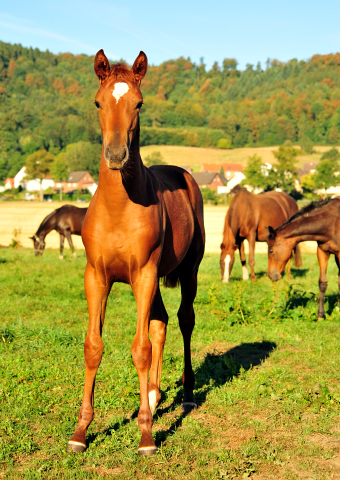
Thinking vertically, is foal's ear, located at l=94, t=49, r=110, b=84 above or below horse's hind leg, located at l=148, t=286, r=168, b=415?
above

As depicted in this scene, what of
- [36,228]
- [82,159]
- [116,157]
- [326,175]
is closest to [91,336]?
[116,157]

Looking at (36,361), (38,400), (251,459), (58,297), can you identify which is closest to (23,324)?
(36,361)

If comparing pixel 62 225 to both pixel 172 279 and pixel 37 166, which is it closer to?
pixel 172 279

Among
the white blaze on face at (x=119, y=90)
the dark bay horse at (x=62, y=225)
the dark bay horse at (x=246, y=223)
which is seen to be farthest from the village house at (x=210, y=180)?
the white blaze on face at (x=119, y=90)

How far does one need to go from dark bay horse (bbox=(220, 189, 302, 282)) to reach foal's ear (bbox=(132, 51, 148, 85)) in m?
9.27

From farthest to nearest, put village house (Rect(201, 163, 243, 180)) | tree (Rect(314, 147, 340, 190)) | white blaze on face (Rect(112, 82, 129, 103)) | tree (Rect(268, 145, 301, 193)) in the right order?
village house (Rect(201, 163, 243, 180)) → tree (Rect(314, 147, 340, 190)) → tree (Rect(268, 145, 301, 193)) → white blaze on face (Rect(112, 82, 129, 103))

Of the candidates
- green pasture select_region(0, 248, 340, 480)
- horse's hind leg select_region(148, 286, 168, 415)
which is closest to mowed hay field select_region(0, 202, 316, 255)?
green pasture select_region(0, 248, 340, 480)

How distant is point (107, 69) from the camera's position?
3.63 metres

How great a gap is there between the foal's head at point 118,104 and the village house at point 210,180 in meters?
99.0

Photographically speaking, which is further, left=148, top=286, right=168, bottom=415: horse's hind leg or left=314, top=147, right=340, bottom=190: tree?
left=314, top=147, right=340, bottom=190: tree

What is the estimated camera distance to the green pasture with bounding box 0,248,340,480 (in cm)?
354

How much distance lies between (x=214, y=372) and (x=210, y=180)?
326ft

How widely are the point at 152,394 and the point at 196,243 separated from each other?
178cm

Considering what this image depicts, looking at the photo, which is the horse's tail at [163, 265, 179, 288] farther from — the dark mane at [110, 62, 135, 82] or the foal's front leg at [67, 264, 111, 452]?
the dark mane at [110, 62, 135, 82]
